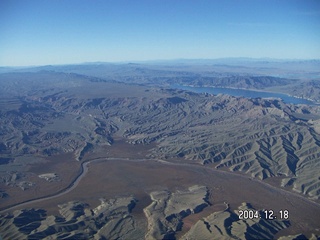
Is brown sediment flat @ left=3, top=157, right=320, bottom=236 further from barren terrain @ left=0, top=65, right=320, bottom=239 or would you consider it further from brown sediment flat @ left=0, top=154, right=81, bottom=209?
brown sediment flat @ left=0, top=154, right=81, bottom=209

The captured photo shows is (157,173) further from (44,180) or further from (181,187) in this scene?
(44,180)

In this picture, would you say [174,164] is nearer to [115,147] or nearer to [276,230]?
[115,147]

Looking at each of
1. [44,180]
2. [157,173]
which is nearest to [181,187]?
[157,173]

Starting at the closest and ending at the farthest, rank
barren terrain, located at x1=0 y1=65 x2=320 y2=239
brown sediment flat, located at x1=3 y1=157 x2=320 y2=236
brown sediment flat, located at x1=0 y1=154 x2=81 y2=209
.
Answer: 1. barren terrain, located at x1=0 y1=65 x2=320 y2=239
2. brown sediment flat, located at x1=3 y1=157 x2=320 y2=236
3. brown sediment flat, located at x1=0 y1=154 x2=81 y2=209

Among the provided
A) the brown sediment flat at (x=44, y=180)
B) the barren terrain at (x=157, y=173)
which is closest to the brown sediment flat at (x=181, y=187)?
the barren terrain at (x=157, y=173)

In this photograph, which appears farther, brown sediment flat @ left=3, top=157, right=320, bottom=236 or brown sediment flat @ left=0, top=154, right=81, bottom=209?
brown sediment flat @ left=0, top=154, right=81, bottom=209

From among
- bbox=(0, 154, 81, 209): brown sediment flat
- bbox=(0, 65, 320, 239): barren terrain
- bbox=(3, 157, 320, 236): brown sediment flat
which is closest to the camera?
bbox=(0, 65, 320, 239): barren terrain

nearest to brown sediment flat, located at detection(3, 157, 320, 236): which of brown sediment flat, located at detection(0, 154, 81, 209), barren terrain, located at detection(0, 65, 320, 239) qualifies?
barren terrain, located at detection(0, 65, 320, 239)

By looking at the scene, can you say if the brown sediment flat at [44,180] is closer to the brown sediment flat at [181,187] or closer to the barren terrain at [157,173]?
the barren terrain at [157,173]
